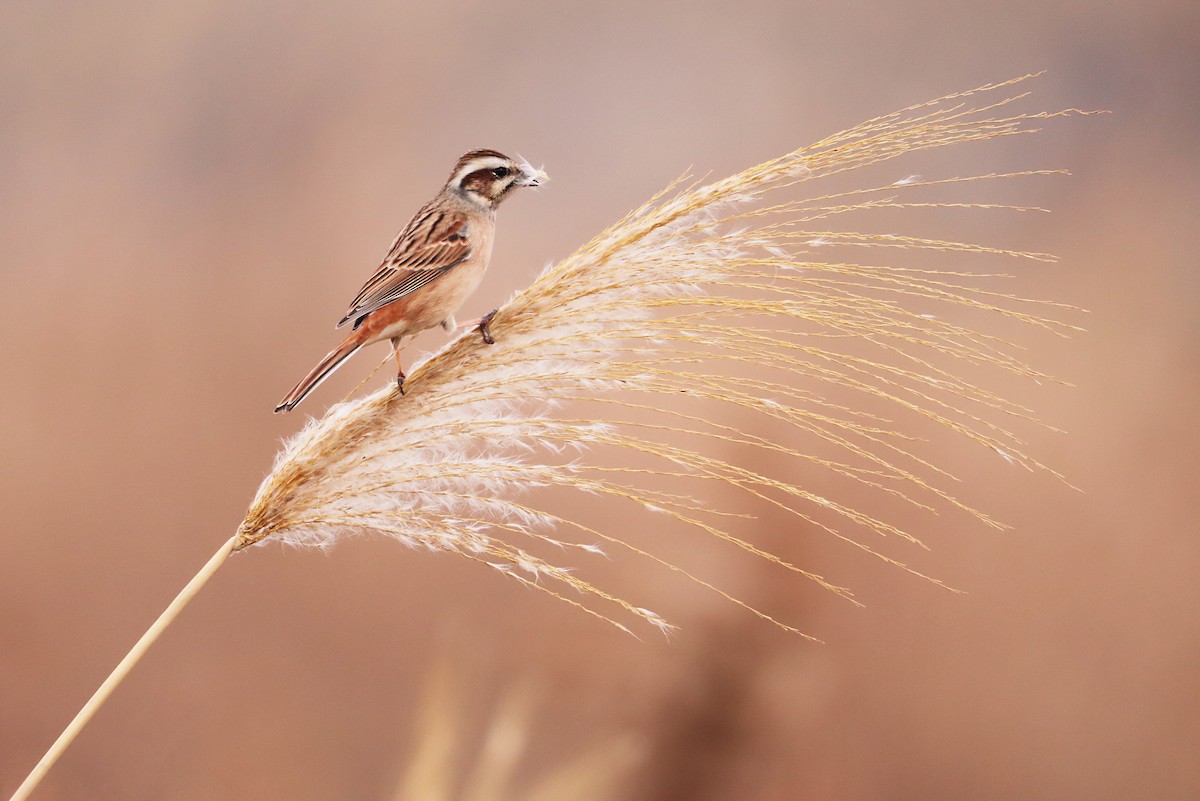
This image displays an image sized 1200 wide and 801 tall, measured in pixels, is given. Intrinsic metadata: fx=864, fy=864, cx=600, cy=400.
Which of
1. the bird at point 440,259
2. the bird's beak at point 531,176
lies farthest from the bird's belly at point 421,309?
the bird's beak at point 531,176

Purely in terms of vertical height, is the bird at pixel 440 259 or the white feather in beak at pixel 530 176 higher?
the white feather in beak at pixel 530 176

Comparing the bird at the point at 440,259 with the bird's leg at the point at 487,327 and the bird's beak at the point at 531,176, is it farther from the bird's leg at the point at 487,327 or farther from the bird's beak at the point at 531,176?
the bird's leg at the point at 487,327

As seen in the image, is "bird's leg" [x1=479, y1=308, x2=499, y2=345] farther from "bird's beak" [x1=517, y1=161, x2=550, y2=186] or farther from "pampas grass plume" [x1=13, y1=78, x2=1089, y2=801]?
"bird's beak" [x1=517, y1=161, x2=550, y2=186]

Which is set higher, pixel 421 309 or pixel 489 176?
pixel 489 176

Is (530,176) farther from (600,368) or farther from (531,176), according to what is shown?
(600,368)

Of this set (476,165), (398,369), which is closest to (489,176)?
(476,165)

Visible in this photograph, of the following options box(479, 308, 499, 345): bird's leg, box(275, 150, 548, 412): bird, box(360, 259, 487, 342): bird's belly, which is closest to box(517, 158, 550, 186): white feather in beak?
box(275, 150, 548, 412): bird

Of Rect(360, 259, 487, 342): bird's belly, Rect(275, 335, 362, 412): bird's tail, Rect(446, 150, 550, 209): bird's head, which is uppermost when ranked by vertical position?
Rect(446, 150, 550, 209): bird's head
